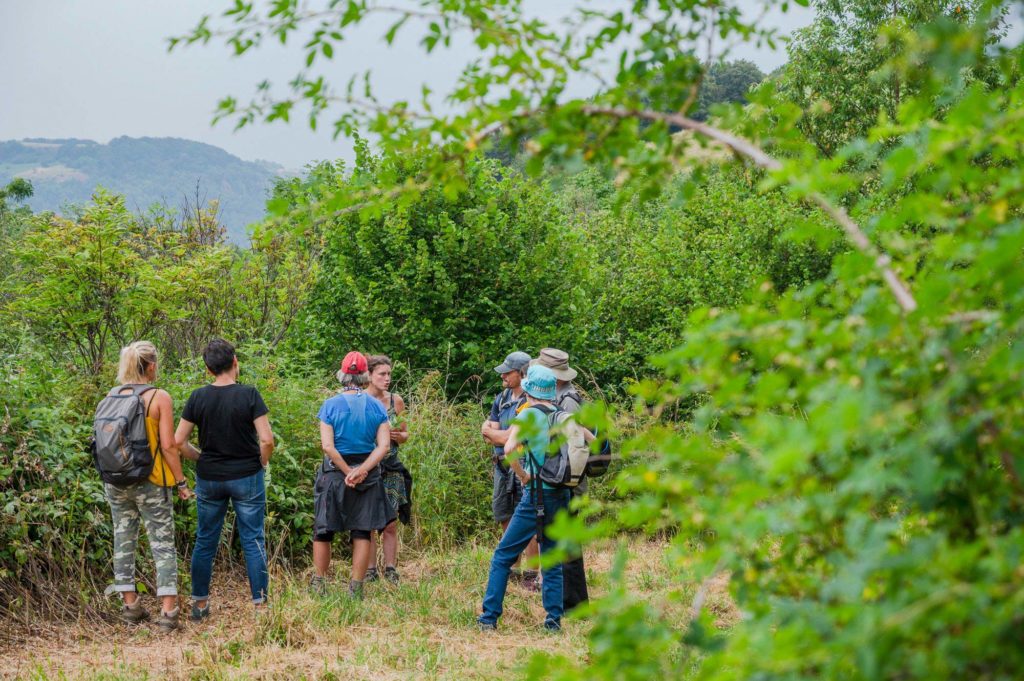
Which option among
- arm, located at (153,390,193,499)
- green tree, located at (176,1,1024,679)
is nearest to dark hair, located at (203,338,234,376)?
arm, located at (153,390,193,499)

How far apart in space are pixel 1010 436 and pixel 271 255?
11680 mm

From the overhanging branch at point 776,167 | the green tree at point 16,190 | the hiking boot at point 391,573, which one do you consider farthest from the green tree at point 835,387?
the green tree at point 16,190

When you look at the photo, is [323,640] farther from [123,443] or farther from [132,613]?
[123,443]

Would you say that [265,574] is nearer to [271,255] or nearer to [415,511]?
[415,511]

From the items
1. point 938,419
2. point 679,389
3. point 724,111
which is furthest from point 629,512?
point 724,111

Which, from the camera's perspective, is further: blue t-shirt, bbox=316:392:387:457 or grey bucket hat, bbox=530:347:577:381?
grey bucket hat, bbox=530:347:577:381

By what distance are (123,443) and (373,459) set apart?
161cm

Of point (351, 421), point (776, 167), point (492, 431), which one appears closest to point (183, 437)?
point (351, 421)

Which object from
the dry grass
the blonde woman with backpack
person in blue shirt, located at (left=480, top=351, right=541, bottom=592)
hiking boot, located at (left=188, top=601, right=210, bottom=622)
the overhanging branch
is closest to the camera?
the overhanging branch

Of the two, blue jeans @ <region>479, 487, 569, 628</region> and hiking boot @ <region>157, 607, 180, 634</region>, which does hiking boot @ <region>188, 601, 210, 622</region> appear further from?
blue jeans @ <region>479, 487, 569, 628</region>

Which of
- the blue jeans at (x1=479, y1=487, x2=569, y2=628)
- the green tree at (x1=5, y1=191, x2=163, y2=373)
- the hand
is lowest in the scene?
the blue jeans at (x1=479, y1=487, x2=569, y2=628)

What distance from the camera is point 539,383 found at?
18.2ft

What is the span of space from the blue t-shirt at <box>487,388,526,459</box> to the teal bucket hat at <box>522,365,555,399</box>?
2.41ft

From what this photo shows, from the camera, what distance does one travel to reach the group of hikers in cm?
569
